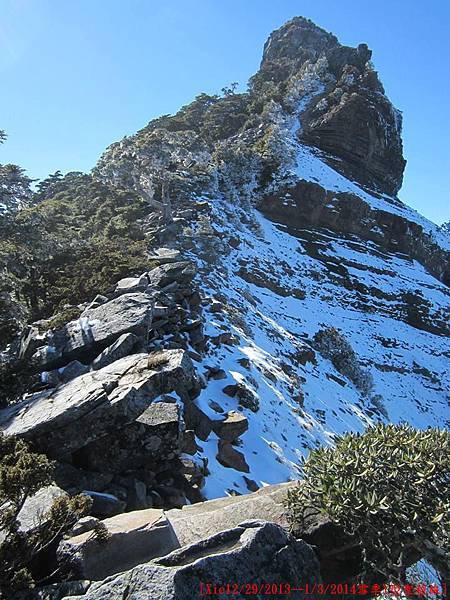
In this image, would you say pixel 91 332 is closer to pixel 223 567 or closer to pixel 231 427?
pixel 231 427

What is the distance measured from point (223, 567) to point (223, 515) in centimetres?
152

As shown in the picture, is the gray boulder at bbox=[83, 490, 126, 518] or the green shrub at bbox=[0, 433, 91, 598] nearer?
the green shrub at bbox=[0, 433, 91, 598]

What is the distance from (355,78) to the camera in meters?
63.3

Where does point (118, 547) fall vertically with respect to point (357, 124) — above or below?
below

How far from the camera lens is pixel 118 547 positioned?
14.3 feet

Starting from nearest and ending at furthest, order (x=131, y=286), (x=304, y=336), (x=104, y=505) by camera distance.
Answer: (x=104, y=505) < (x=131, y=286) < (x=304, y=336)

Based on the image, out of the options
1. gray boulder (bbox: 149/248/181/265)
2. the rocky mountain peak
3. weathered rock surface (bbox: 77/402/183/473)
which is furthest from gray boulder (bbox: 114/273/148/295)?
the rocky mountain peak

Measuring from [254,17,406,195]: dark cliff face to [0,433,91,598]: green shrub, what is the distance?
5434cm

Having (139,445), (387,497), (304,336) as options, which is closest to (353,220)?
(304,336)

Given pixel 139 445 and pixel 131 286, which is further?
pixel 131 286

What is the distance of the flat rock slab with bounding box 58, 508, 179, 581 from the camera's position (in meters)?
4.14

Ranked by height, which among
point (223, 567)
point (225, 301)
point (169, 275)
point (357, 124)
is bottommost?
point (223, 567)

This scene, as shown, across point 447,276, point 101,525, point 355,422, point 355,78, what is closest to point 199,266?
point 355,422

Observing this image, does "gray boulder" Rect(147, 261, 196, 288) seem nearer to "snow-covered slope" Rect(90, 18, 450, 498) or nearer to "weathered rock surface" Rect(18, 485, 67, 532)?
"snow-covered slope" Rect(90, 18, 450, 498)
